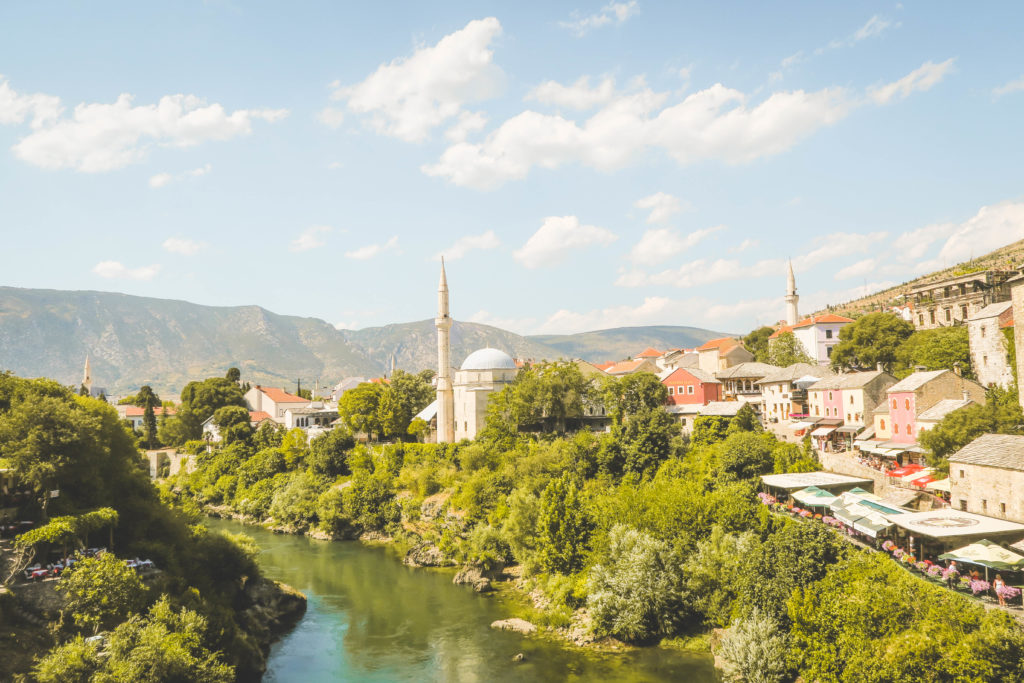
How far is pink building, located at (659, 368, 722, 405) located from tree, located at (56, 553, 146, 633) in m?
37.9

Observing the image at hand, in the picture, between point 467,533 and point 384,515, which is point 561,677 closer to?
point 467,533

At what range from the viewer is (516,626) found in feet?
94.7

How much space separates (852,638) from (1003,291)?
37.6m

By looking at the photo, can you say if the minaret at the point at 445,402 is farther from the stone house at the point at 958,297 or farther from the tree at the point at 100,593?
the stone house at the point at 958,297

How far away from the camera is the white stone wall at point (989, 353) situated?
36906 millimetres

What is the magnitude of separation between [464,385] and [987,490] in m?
37.0

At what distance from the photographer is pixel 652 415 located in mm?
42406

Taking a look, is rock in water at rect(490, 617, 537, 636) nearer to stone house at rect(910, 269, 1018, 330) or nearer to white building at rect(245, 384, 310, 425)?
stone house at rect(910, 269, 1018, 330)

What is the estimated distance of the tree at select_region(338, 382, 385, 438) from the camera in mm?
62053

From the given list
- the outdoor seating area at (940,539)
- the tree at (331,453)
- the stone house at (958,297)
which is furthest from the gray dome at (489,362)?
the stone house at (958,297)

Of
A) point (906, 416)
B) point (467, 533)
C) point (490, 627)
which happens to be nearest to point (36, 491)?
point (490, 627)

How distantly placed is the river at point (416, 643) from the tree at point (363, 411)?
2191cm

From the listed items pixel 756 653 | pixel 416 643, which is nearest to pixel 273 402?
pixel 416 643

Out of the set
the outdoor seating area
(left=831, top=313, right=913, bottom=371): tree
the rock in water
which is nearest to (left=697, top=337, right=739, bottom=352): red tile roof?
(left=831, top=313, right=913, bottom=371): tree
